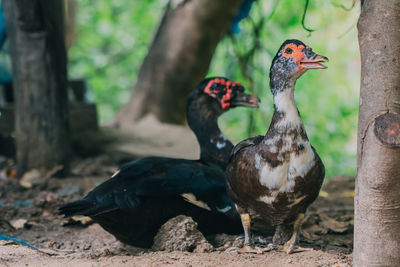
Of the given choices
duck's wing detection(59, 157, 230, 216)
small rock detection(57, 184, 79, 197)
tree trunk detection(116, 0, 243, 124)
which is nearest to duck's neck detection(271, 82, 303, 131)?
duck's wing detection(59, 157, 230, 216)

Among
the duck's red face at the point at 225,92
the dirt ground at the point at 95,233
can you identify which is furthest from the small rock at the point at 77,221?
the duck's red face at the point at 225,92

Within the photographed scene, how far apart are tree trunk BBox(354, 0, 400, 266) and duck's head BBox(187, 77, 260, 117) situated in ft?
6.54

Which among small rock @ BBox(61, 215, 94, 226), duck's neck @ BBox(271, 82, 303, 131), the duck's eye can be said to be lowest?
small rock @ BBox(61, 215, 94, 226)

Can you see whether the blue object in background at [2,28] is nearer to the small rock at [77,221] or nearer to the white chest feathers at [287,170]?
the small rock at [77,221]

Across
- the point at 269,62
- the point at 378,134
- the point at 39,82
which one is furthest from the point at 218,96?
the point at 269,62

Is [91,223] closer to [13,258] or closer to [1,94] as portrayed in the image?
[13,258]

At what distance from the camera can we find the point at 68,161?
5281 millimetres

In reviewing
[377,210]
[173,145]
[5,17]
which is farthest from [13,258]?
[173,145]

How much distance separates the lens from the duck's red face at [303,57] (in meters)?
2.90

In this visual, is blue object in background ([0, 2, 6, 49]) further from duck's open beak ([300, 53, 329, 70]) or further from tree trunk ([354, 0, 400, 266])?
tree trunk ([354, 0, 400, 266])

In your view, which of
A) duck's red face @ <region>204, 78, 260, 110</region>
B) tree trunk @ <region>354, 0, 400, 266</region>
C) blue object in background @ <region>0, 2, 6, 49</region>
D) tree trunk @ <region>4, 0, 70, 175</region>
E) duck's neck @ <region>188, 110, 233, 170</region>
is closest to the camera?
tree trunk @ <region>354, 0, 400, 266</region>

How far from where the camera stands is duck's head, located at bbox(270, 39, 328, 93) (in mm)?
2914

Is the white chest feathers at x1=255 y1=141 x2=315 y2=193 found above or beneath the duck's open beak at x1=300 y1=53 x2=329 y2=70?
beneath

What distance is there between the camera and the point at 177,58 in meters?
7.36
